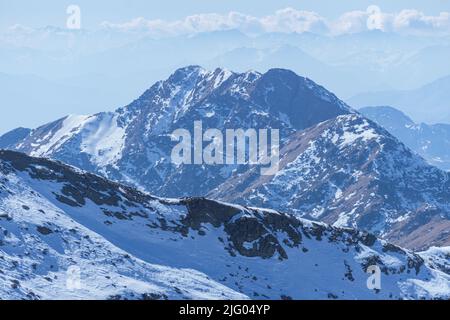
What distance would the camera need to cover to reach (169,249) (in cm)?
16650

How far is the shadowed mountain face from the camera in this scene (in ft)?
458

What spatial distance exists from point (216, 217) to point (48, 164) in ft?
126

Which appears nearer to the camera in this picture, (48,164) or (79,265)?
(79,265)

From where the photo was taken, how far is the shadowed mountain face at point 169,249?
13950 centimetres

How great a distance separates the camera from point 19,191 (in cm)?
16150

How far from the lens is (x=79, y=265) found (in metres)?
141
